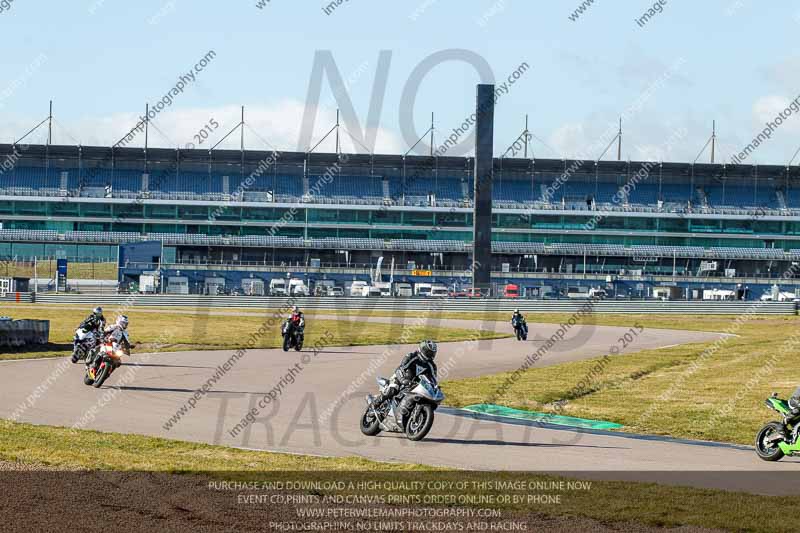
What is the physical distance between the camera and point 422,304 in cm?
8500

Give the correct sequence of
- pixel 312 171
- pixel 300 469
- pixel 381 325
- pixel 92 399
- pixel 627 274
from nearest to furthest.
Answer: pixel 300 469 → pixel 92 399 → pixel 381 325 → pixel 627 274 → pixel 312 171

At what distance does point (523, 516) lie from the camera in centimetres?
1158

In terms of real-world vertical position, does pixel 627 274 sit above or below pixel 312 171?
below

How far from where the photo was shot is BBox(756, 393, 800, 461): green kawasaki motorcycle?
16.1 metres

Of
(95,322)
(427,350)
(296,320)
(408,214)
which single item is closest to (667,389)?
(427,350)

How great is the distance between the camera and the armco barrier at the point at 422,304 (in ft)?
267

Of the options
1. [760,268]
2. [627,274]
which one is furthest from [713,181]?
[627,274]

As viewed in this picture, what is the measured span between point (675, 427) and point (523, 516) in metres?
9.99

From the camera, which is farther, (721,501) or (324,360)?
(324,360)

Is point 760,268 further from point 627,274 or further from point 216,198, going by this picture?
point 216,198

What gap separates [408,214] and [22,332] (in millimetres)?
80065

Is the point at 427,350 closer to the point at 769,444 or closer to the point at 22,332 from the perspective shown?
the point at 769,444

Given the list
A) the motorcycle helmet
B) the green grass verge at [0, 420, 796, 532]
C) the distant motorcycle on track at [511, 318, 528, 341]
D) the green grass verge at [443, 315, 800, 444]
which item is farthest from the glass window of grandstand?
the green grass verge at [0, 420, 796, 532]

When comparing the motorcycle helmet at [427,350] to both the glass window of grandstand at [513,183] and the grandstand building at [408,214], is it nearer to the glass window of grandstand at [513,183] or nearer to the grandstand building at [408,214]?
the grandstand building at [408,214]
